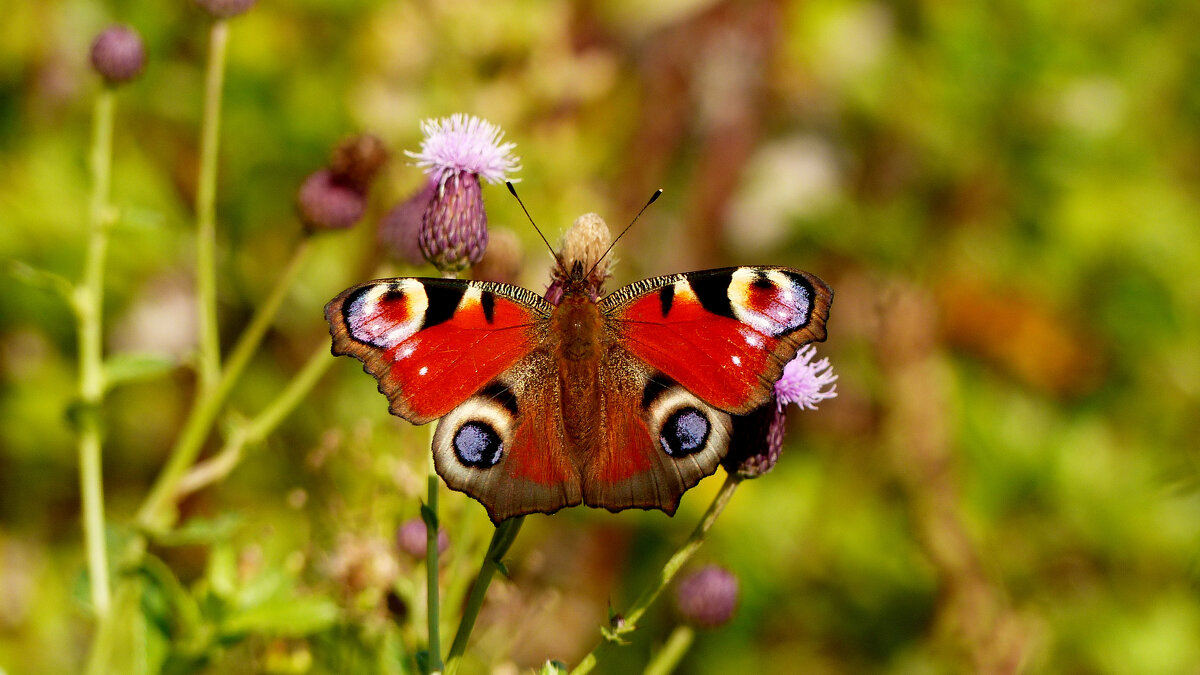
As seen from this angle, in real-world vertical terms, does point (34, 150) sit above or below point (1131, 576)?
above

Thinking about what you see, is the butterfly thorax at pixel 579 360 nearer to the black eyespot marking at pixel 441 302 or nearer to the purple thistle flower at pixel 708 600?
the black eyespot marking at pixel 441 302

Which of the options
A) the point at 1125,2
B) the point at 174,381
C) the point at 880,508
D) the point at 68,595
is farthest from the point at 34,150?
the point at 1125,2

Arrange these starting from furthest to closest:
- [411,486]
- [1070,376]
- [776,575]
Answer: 1. [1070,376]
2. [776,575]
3. [411,486]

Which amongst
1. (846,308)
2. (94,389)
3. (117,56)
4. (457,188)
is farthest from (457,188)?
(846,308)

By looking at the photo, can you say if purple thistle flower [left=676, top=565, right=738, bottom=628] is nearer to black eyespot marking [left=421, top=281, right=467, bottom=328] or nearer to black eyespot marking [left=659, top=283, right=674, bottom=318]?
black eyespot marking [left=659, top=283, right=674, bottom=318]

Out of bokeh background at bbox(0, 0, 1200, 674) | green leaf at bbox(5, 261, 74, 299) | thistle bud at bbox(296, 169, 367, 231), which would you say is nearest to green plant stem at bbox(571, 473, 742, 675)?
thistle bud at bbox(296, 169, 367, 231)

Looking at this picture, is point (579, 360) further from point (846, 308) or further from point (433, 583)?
point (846, 308)

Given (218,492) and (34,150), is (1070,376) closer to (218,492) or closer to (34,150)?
(218,492)
